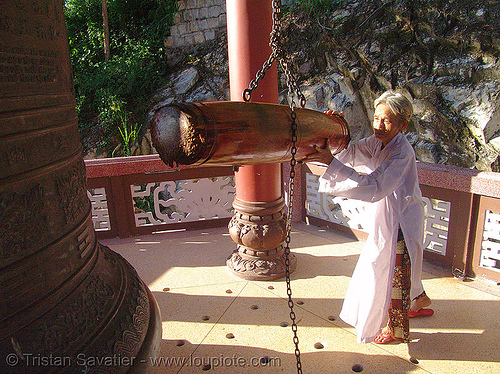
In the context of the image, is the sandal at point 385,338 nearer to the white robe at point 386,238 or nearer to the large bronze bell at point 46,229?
the white robe at point 386,238

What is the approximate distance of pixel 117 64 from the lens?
11828 mm

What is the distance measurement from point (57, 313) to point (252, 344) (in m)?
1.66

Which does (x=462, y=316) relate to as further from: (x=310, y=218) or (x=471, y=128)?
(x=471, y=128)

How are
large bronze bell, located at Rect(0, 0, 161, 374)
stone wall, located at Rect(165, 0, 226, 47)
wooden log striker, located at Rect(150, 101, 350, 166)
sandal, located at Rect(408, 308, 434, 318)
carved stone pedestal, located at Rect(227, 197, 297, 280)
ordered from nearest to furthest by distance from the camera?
large bronze bell, located at Rect(0, 0, 161, 374) < wooden log striker, located at Rect(150, 101, 350, 166) < sandal, located at Rect(408, 308, 434, 318) < carved stone pedestal, located at Rect(227, 197, 297, 280) < stone wall, located at Rect(165, 0, 226, 47)

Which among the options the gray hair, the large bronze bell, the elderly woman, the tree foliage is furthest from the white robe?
the tree foliage

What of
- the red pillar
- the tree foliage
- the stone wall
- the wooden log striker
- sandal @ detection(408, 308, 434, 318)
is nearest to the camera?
the wooden log striker

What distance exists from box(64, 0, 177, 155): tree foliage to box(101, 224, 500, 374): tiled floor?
8372mm

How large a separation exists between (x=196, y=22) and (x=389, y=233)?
11.6 meters

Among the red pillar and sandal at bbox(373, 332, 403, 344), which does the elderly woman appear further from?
the red pillar

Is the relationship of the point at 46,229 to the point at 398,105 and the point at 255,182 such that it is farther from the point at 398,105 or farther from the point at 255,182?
the point at 255,182

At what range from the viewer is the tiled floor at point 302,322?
7.72 ft

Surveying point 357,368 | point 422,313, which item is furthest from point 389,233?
point 422,313

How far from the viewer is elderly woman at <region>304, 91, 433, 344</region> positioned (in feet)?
7.02

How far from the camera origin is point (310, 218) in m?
4.73
